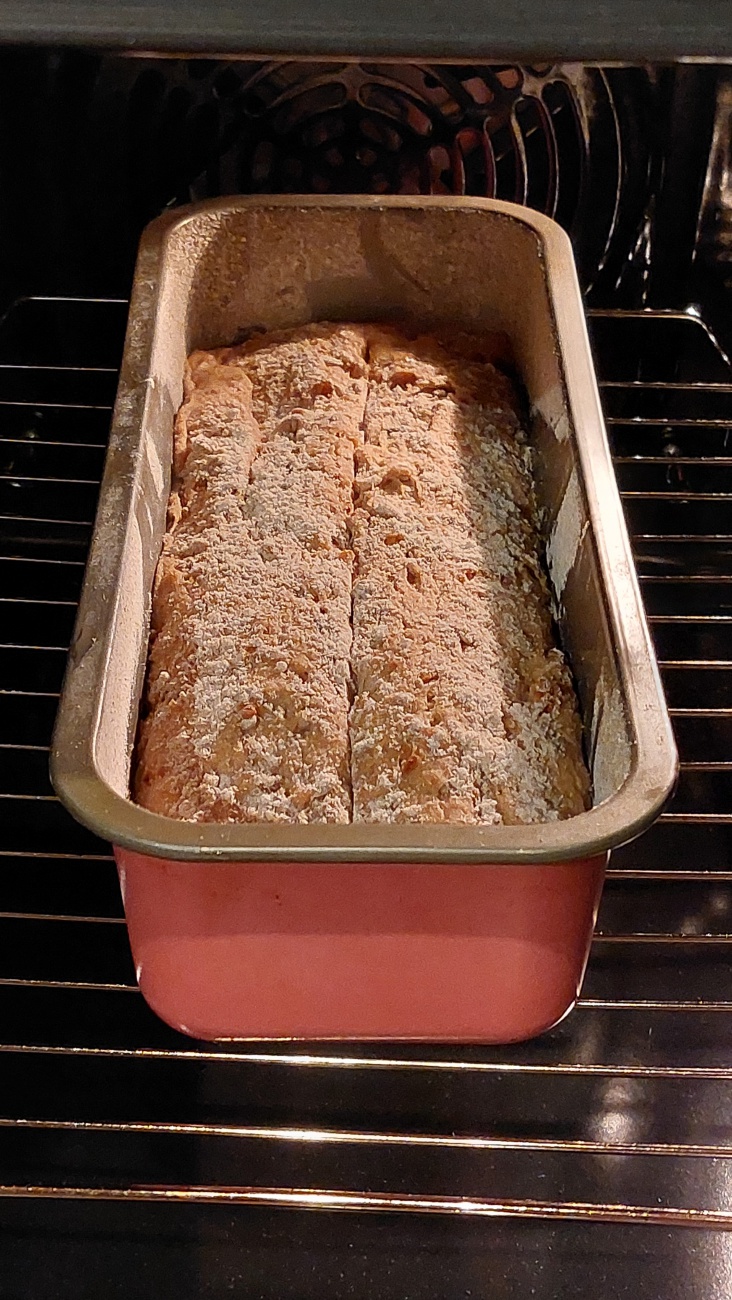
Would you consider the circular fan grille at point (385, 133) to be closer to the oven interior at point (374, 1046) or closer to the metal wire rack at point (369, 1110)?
the oven interior at point (374, 1046)

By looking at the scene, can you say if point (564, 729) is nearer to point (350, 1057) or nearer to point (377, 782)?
point (377, 782)

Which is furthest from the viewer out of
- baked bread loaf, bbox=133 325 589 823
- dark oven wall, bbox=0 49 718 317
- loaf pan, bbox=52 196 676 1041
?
dark oven wall, bbox=0 49 718 317

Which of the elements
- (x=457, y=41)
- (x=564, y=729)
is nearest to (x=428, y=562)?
(x=564, y=729)

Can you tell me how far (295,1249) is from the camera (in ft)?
2.85

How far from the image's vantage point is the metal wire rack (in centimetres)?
86

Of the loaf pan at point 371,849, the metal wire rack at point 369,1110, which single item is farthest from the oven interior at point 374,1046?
the loaf pan at point 371,849

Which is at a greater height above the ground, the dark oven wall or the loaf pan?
the dark oven wall

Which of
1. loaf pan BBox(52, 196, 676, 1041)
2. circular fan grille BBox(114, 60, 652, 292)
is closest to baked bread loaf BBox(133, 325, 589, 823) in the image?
loaf pan BBox(52, 196, 676, 1041)

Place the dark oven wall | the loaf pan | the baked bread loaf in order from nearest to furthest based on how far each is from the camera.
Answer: the loaf pan
the baked bread loaf
the dark oven wall

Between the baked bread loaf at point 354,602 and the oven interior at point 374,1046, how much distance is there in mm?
191

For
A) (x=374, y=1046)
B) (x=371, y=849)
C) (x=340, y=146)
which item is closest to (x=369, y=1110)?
(x=374, y=1046)

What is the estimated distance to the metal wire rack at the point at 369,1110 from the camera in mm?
858

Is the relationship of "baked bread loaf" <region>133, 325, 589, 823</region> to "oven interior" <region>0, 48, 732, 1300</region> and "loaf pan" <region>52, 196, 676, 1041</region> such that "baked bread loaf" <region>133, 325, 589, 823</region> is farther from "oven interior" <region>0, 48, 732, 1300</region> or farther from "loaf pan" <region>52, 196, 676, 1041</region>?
"oven interior" <region>0, 48, 732, 1300</region>

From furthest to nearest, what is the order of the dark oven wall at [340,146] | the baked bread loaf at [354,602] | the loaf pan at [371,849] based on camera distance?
the dark oven wall at [340,146]
the baked bread loaf at [354,602]
the loaf pan at [371,849]
